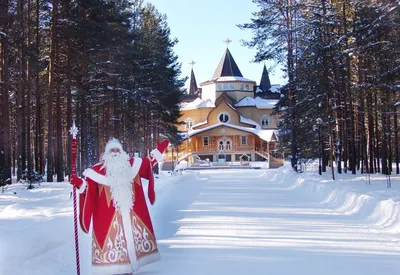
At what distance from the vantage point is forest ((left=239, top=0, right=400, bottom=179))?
59.4 feet

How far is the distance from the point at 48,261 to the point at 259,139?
5479 cm

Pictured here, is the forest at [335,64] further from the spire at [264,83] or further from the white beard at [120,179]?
the spire at [264,83]

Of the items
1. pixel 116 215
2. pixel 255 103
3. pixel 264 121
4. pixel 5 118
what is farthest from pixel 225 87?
pixel 116 215

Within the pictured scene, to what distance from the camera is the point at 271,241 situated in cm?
752

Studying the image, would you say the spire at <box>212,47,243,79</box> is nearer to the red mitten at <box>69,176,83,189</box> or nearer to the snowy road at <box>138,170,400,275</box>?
the snowy road at <box>138,170,400,275</box>

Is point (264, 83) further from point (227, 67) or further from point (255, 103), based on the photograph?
point (255, 103)

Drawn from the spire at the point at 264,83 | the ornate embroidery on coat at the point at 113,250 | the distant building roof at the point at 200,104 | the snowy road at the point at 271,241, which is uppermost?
the spire at the point at 264,83

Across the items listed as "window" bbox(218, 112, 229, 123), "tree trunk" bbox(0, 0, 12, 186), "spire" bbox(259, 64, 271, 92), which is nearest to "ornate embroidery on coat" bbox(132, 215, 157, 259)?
"tree trunk" bbox(0, 0, 12, 186)

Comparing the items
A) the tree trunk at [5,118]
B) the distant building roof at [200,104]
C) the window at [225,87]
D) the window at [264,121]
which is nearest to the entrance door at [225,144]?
the distant building roof at [200,104]

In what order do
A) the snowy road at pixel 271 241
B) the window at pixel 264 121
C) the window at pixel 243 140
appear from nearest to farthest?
the snowy road at pixel 271 241, the window at pixel 243 140, the window at pixel 264 121

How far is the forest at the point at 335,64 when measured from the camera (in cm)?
1811

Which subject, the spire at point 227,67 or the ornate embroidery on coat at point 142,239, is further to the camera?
the spire at point 227,67

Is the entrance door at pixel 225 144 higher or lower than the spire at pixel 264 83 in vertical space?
lower

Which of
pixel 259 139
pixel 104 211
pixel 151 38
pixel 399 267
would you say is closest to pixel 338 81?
pixel 151 38
